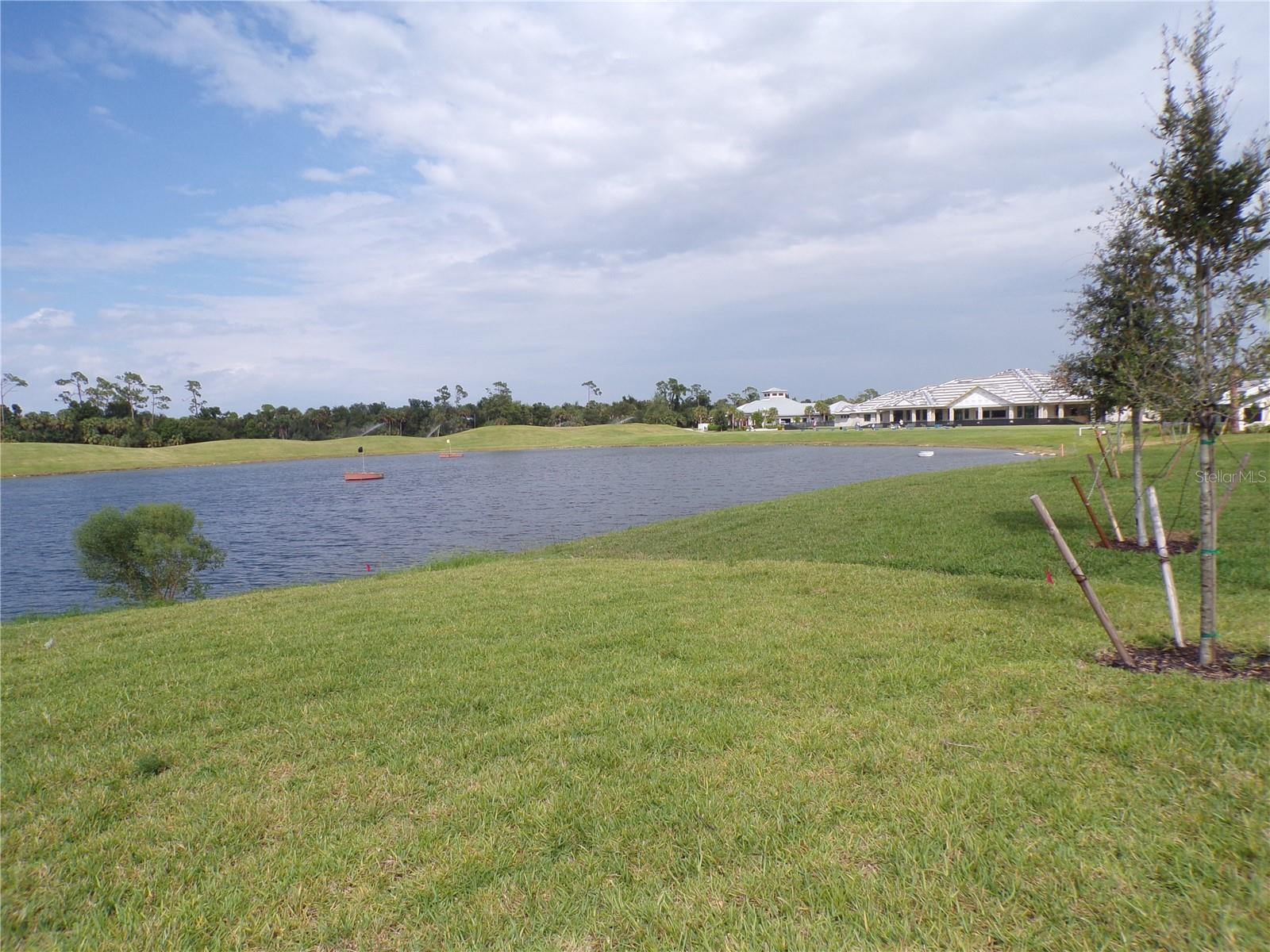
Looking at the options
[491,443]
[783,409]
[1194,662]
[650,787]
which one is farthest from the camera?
[783,409]

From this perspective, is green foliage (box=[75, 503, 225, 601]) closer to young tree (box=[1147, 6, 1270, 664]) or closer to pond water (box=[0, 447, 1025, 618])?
pond water (box=[0, 447, 1025, 618])

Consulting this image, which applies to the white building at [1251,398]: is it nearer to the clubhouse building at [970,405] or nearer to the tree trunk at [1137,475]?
the tree trunk at [1137,475]

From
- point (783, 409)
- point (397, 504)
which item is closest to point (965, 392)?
point (783, 409)

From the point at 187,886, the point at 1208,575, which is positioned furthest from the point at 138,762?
the point at 1208,575

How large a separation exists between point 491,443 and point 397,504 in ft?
246

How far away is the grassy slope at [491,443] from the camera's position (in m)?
73.5

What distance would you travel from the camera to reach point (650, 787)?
4305 millimetres

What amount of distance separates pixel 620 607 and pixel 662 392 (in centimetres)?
15531

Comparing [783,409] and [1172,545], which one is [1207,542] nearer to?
[1172,545]

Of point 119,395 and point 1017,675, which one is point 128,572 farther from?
point 119,395

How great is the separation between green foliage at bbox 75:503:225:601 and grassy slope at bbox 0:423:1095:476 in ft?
173

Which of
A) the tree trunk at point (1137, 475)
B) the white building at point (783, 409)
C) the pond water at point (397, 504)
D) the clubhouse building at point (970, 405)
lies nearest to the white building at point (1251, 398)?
the tree trunk at point (1137, 475)

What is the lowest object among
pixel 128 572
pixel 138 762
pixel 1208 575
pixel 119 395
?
pixel 128 572

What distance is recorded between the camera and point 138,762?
4906 millimetres
